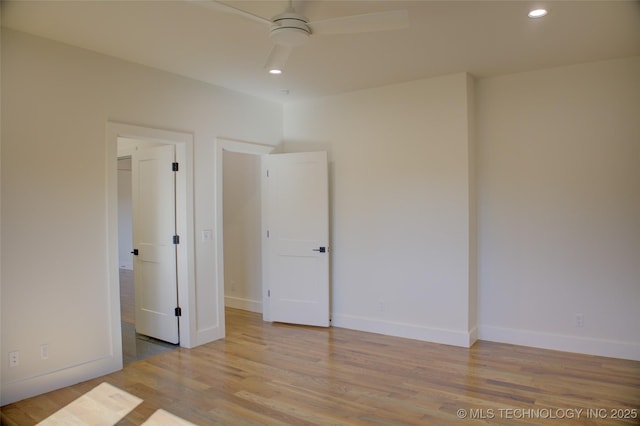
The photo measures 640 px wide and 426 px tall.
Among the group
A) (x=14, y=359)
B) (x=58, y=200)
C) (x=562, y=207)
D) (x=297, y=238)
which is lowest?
(x=14, y=359)

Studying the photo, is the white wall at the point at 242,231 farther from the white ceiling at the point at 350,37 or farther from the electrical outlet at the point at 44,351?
the electrical outlet at the point at 44,351

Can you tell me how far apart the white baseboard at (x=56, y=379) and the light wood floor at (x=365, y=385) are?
0.07 metres

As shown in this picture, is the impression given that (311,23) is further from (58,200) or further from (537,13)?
(58,200)

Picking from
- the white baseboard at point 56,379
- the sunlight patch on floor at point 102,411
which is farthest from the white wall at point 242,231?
the sunlight patch on floor at point 102,411

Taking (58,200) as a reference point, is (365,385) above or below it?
below

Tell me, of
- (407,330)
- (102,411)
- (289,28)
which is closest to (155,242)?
(102,411)

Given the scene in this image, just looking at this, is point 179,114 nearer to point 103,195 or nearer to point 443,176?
point 103,195

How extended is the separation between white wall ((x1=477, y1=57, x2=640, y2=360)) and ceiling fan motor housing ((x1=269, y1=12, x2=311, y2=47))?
2.76m

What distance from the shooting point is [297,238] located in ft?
17.4

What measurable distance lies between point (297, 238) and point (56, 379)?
9.15ft

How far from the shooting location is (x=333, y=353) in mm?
4297

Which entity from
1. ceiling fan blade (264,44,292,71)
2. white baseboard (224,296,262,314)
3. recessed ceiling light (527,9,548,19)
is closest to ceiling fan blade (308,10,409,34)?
ceiling fan blade (264,44,292,71)

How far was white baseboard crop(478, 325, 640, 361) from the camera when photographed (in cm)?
402

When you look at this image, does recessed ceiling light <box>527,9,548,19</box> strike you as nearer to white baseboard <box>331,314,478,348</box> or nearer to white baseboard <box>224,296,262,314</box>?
white baseboard <box>331,314,478,348</box>
